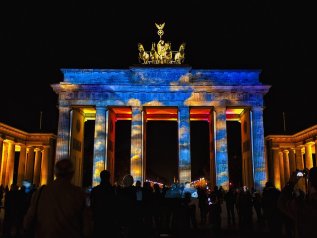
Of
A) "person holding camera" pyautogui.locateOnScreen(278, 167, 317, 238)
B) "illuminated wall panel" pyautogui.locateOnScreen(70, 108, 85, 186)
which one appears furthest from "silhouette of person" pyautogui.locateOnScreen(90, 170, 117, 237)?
"illuminated wall panel" pyautogui.locateOnScreen(70, 108, 85, 186)

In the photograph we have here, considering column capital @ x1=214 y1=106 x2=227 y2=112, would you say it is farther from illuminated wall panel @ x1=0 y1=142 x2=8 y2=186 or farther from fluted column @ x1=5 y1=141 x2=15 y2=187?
illuminated wall panel @ x1=0 y1=142 x2=8 y2=186

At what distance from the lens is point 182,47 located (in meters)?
47.5

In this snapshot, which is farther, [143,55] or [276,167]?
[276,167]

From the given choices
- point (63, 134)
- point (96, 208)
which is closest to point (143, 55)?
point (63, 134)

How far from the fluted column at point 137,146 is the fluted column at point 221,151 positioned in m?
9.46

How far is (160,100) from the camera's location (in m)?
45.2

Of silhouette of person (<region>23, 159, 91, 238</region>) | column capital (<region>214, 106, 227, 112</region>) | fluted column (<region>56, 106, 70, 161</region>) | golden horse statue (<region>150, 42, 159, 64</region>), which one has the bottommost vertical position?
silhouette of person (<region>23, 159, 91, 238</region>)

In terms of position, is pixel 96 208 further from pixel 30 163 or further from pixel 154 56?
pixel 30 163

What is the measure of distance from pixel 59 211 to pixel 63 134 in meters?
41.6

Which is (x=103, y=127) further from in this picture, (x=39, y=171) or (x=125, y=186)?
(x=125, y=186)

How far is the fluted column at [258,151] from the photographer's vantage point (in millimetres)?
43469

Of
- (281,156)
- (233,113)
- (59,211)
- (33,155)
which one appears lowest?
(59,211)

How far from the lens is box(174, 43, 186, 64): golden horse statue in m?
47.3

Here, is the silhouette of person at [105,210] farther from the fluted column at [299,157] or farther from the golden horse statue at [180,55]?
the fluted column at [299,157]
